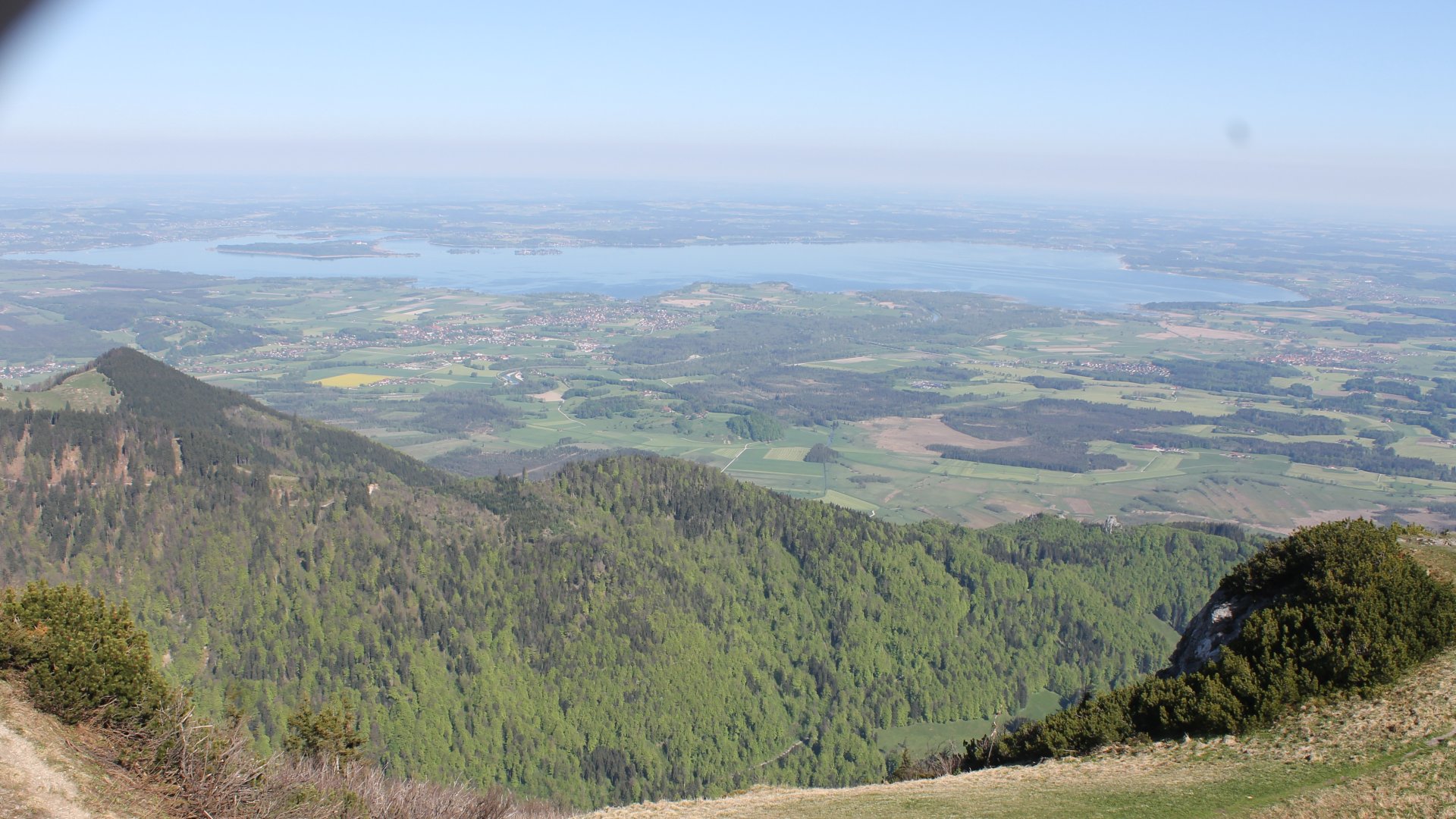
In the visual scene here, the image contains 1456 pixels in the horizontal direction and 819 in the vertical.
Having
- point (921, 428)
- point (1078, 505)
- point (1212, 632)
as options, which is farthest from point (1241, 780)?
point (921, 428)

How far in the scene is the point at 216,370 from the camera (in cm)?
18062

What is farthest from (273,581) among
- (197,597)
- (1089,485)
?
(1089,485)

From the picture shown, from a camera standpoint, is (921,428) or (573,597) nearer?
(573,597)

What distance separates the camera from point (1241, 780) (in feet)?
75.6

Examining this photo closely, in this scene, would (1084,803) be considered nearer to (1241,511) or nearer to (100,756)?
(100,756)

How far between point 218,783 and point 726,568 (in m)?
69.4

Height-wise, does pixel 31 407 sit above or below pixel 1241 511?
above

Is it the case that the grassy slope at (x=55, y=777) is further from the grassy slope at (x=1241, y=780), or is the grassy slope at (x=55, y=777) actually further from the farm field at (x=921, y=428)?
the farm field at (x=921, y=428)

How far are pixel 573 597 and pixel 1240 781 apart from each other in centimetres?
6296

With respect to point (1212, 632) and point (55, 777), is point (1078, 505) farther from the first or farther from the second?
point (55, 777)

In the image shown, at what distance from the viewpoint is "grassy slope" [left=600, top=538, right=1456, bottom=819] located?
2111 cm

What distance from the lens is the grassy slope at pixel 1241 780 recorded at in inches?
831

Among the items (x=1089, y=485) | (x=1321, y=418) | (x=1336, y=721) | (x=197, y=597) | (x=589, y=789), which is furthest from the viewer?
(x=1321, y=418)

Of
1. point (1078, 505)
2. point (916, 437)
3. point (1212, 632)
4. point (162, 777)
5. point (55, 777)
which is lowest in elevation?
point (1078, 505)
